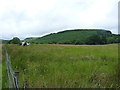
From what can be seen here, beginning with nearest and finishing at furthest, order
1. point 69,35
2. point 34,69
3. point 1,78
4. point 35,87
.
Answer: point 35,87 < point 1,78 < point 34,69 < point 69,35

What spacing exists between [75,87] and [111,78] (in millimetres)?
2571

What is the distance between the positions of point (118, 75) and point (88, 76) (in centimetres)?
143

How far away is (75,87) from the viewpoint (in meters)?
7.99

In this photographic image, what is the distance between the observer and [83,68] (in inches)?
529

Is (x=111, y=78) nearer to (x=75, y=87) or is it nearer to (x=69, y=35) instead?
(x=75, y=87)

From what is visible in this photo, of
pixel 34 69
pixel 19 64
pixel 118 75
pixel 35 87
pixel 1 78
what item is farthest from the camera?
pixel 19 64

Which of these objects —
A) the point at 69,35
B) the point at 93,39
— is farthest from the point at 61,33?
the point at 93,39

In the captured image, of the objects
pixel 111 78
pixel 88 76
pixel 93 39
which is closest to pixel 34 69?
pixel 88 76

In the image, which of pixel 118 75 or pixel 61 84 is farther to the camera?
pixel 118 75

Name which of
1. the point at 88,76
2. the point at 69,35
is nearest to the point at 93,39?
the point at 69,35

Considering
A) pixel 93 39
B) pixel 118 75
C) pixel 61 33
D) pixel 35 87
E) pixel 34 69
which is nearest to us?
pixel 35 87

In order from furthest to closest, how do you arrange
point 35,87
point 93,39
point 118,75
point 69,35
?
1. point 69,35
2. point 93,39
3. point 118,75
4. point 35,87

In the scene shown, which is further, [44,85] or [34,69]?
[34,69]

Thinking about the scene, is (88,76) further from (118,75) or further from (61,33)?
(61,33)
